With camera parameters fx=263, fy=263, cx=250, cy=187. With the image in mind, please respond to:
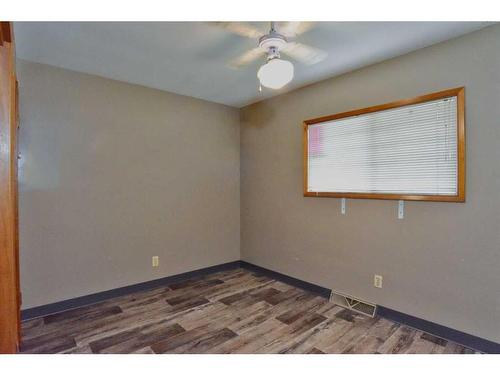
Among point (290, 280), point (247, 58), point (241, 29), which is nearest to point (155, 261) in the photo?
point (290, 280)

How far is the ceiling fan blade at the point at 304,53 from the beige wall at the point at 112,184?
1640mm

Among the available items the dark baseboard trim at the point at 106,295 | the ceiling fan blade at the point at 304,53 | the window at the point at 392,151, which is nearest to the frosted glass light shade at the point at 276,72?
the ceiling fan blade at the point at 304,53

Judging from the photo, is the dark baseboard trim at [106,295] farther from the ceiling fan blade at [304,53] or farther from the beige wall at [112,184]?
the ceiling fan blade at [304,53]

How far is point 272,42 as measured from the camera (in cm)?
188

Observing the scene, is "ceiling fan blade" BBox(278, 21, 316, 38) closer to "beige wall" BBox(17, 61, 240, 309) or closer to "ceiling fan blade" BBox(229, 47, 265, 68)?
"ceiling fan blade" BBox(229, 47, 265, 68)

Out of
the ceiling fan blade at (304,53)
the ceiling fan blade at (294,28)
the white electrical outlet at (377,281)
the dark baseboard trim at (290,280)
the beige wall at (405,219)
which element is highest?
the ceiling fan blade at (304,53)

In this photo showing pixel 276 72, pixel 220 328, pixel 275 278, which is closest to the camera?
pixel 276 72

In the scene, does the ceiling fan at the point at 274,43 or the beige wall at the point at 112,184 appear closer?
the ceiling fan at the point at 274,43

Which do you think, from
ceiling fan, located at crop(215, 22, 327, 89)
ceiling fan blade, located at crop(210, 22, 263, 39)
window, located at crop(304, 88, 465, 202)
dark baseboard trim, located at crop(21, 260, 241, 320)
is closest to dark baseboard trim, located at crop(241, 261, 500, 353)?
window, located at crop(304, 88, 465, 202)

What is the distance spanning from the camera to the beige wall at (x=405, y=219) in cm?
192

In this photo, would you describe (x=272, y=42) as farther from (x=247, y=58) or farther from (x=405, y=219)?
(x=405, y=219)

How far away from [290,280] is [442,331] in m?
1.56

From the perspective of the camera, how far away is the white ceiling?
1922mm
